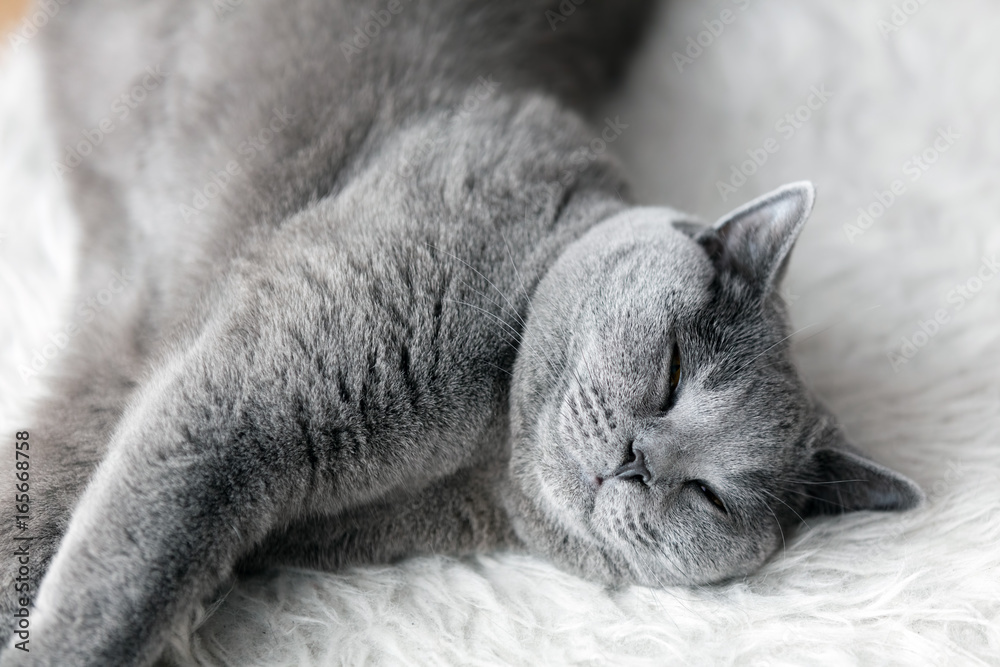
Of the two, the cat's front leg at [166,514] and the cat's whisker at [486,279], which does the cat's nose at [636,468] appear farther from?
the cat's front leg at [166,514]

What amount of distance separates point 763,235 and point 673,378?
209 mm

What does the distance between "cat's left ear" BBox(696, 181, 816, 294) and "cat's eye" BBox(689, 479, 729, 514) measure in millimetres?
242

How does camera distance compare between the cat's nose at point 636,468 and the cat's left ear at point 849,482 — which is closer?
the cat's nose at point 636,468

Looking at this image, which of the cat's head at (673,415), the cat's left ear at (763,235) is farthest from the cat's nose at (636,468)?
the cat's left ear at (763,235)

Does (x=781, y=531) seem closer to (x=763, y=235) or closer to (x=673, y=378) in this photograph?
(x=673, y=378)

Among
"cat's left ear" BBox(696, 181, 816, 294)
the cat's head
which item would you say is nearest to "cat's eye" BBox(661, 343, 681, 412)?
the cat's head

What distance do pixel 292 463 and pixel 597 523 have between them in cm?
34

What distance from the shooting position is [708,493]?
94cm

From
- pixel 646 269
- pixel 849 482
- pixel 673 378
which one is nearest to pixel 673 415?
pixel 673 378

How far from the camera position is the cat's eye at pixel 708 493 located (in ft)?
3.03

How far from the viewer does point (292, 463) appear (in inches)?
34.0

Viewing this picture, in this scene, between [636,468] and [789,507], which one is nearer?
[636,468]

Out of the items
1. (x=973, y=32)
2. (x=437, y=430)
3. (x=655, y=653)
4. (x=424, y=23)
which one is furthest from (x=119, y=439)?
(x=973, y=32)

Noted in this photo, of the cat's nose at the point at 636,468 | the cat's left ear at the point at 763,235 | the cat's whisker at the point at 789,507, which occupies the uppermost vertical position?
the cat's left ear at the point at 763,235
